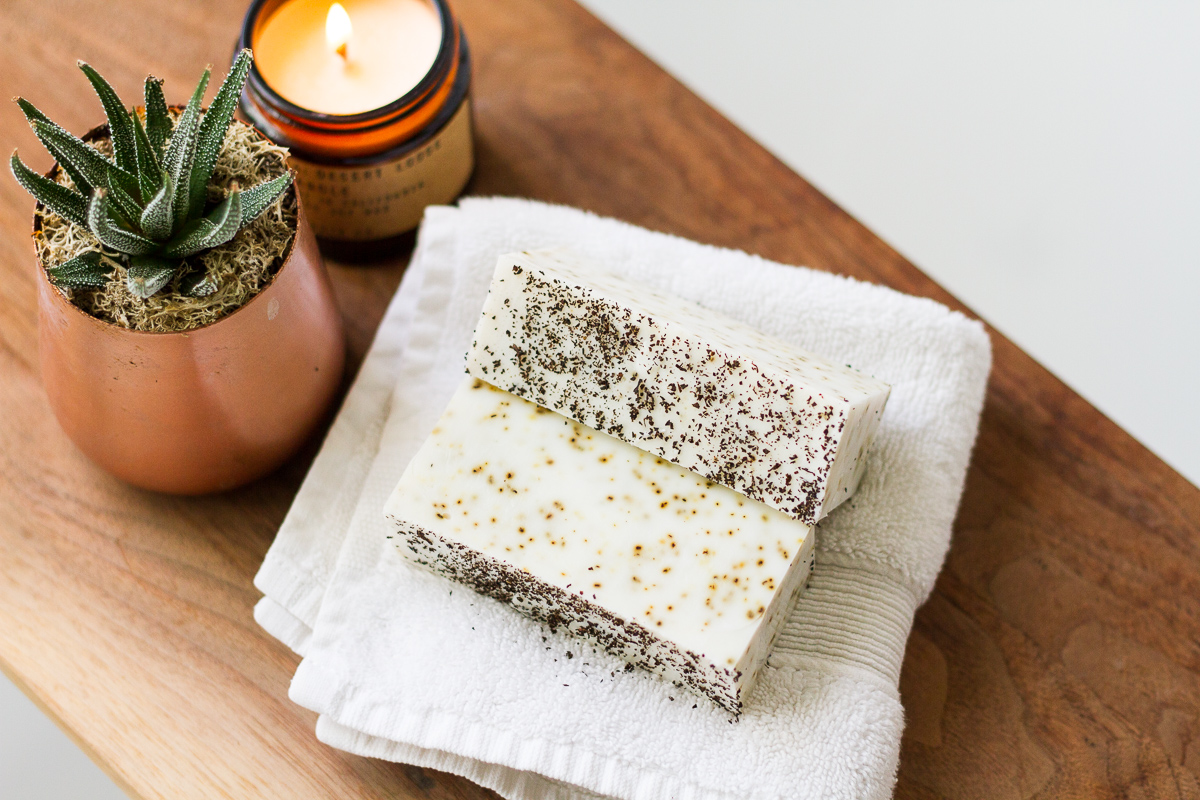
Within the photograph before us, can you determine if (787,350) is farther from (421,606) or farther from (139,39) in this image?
(139,39)

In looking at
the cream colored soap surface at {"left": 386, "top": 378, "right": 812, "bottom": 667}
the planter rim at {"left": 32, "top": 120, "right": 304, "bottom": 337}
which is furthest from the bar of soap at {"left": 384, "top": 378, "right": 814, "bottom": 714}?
the planter rim at {"left": 32, "top": 120, "right": 304, "bottom": 337}

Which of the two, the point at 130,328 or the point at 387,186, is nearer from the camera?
the point at 130,328

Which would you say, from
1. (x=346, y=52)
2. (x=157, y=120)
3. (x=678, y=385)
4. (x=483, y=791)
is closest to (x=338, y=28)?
(x=346, y=52)

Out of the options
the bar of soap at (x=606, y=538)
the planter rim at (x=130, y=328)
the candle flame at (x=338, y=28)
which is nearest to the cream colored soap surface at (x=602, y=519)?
the bar of soap at (x=606, y=538)

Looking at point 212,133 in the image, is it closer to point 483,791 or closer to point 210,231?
point 210,231

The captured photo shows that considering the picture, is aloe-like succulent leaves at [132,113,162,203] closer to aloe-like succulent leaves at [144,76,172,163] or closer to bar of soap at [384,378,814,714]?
aloe-like succulent leaves at [144,76,172,163]

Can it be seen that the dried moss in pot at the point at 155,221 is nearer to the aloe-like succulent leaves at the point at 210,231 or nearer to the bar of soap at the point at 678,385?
the aloe-like succulent leaves at the point at 210,231
